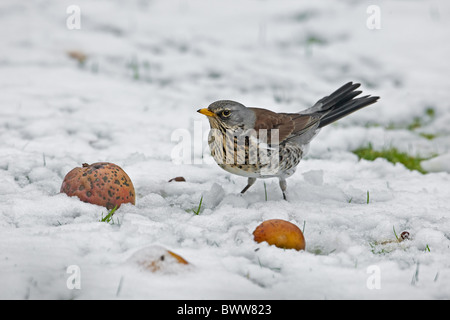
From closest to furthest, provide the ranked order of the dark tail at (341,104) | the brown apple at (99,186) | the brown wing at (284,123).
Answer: the brown apple at (99,186) < the brown wing at (284,123) < the dark tail at (341,104)

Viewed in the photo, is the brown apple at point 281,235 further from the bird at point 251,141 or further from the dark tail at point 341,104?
the dark tail at point 341,104

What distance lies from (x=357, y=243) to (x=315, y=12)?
7116 mm

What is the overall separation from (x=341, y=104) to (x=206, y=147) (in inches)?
55.5

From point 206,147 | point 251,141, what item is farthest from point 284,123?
point 206,147

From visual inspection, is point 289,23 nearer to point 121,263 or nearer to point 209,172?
point 209,172

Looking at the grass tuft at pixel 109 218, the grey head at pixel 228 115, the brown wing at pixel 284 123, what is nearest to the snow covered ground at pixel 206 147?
the grass tuft at pixel 109 218

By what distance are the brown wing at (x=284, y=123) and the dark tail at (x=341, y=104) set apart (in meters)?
0.22

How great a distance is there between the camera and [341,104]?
487 cm

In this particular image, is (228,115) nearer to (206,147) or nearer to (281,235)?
(281,235)

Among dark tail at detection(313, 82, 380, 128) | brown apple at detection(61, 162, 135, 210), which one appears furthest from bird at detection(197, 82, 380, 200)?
brown apple at detection(61, 162, 135, 210)

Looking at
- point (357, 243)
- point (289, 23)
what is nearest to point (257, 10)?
point (289, 23)

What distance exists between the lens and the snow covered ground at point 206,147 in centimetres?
278
